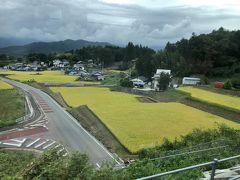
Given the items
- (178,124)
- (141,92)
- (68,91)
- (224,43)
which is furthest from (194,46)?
(178,124)

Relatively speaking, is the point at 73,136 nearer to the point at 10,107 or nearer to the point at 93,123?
the point at 93,123

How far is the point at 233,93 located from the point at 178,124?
18127mm

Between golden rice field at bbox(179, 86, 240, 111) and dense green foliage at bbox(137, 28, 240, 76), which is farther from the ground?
dense green foliage at bbox(137, 28, 240, 76)

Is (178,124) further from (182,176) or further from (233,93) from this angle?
(182,176)

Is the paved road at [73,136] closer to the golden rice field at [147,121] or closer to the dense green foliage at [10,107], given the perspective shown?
the golden rice field at [147,121]

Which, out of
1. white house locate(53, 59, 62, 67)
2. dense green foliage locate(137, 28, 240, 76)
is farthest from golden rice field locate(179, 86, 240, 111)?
white house locate(53, 59, 62, 67)

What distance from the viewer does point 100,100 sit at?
171ft

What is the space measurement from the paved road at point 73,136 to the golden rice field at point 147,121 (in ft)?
5.79

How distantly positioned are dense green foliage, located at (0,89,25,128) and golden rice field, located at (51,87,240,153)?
6.26 m

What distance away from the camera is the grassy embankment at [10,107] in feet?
123

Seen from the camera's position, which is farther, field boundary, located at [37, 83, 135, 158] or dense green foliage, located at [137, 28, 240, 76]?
dense green foliage, located at [137, 28, 240, 76]

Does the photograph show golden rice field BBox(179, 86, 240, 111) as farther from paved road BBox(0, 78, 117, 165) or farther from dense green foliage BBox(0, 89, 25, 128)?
dense green foliage BBox(0, 89, 25, 128)

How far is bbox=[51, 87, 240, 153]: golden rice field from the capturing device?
2908 centimetres

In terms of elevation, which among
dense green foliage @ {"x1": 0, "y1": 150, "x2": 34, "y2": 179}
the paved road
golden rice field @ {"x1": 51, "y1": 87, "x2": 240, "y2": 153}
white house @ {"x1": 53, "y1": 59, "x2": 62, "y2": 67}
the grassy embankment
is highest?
dense green foliage @ {"x1": 0, "y1": 150, "x2": 34, "y2": 179}
